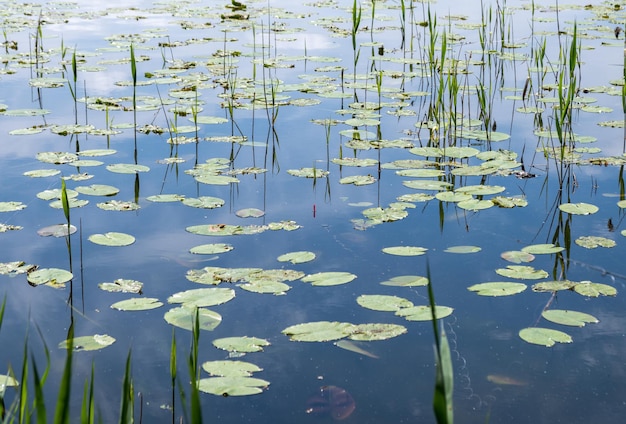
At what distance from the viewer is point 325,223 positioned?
3.26 meters

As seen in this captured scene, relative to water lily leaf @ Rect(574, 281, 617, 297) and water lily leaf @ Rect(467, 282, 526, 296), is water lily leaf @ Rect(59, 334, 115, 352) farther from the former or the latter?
water lily leaf @ Rect(574, 281, 617, 297)

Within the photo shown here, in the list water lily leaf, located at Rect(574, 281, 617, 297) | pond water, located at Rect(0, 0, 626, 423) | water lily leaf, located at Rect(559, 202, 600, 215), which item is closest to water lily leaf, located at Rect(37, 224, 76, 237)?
pond water, located at Rect(0, 0, 626, 423)

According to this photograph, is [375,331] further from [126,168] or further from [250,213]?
[126,168]

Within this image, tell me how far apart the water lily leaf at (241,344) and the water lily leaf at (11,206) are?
4.48ft

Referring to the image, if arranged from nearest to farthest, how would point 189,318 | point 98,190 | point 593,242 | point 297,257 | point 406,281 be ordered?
point 189,318, point 406,281, point 297,257, point 593,242, point 98,190

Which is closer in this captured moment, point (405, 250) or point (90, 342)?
point (90, 342)

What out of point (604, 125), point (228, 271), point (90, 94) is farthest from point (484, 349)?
point (90, 94)

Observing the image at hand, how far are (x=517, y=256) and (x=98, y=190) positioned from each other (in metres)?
1.76

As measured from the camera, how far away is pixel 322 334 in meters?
2.42

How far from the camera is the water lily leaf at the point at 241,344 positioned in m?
2.35

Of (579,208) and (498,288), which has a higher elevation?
(579,208)

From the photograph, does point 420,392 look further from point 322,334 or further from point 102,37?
point 102,37

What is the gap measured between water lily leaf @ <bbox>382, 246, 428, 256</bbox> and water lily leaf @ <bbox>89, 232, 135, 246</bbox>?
924 mm

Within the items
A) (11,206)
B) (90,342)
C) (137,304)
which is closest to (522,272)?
(137,304)
